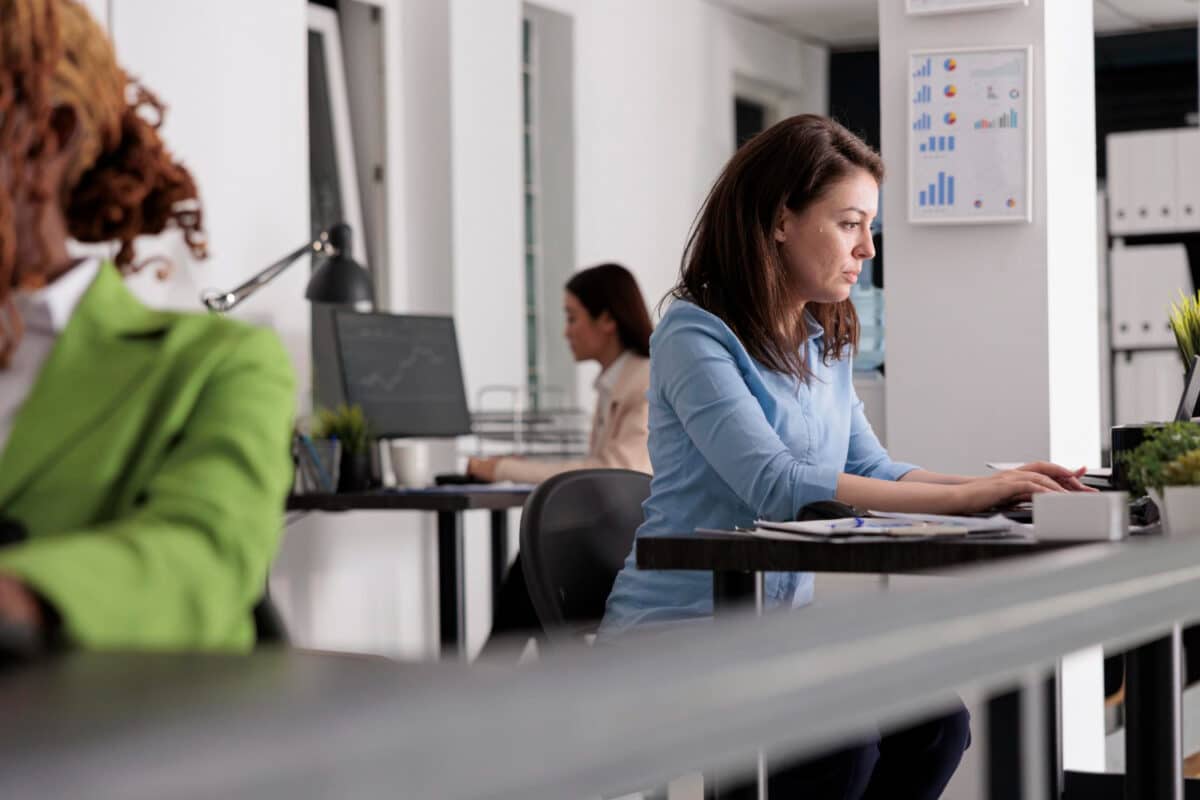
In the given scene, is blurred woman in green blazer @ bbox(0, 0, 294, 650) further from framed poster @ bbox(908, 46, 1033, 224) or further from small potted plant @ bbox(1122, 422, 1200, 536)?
framed poster @ bbox(908, 46, 1033, 224)

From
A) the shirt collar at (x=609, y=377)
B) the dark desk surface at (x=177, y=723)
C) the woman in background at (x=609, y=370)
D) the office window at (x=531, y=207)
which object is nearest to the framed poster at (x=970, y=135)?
the woman in background at (x=609, y=370)

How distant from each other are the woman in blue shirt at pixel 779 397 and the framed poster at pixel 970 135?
1240mm

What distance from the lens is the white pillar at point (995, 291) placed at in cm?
381

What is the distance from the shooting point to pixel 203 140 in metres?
4.62

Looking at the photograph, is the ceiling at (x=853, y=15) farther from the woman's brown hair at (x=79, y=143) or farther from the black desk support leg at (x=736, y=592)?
the woman's brown hair at (x=79, y=143)

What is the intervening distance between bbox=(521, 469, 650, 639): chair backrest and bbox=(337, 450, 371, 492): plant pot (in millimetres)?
2002

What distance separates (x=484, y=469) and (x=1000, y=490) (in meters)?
2.52

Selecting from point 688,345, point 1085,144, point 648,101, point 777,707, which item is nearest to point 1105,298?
point 648,101

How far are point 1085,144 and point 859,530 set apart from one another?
2449 mm

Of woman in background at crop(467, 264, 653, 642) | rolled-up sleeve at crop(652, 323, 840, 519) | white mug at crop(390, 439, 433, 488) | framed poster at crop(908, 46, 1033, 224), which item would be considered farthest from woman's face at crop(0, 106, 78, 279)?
white mug at crop(390, 439, 433, 488)

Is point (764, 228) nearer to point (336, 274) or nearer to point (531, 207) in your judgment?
point (336, 274)

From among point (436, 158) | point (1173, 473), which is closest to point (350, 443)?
point (436, 158)

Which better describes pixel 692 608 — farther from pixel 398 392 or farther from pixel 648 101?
pixel 648 101

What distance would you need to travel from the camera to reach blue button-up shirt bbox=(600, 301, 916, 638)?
2.25 meters
